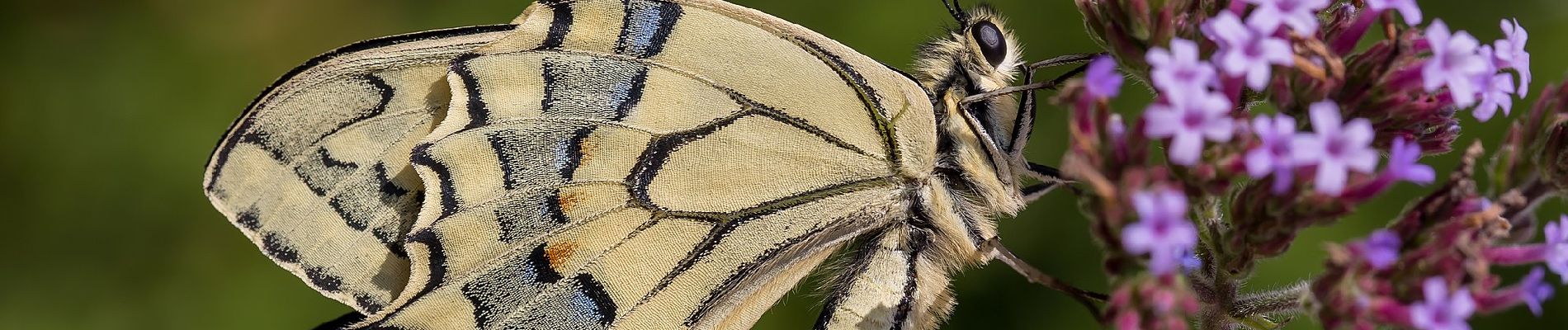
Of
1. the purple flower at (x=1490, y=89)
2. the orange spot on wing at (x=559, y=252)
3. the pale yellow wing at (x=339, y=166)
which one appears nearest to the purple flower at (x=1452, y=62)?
the purple flower at (x=1490, y=89)

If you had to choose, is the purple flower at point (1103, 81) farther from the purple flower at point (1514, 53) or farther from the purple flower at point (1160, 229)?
the purple flower at point (1514, 53)

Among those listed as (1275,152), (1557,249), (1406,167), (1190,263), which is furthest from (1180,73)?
(1557,249)

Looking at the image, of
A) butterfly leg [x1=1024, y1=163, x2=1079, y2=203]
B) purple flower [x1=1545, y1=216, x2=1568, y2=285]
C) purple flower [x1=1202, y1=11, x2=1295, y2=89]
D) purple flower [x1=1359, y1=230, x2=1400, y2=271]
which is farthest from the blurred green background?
purple flower [x1=1202, y1=11, x2=1295, y2=89]

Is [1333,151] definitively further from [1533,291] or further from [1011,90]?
[1011,90]

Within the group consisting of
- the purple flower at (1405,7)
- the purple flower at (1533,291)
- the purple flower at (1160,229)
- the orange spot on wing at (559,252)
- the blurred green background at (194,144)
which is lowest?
the blurred green background at (194,144)

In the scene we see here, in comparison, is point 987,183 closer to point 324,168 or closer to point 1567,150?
point 1567,150

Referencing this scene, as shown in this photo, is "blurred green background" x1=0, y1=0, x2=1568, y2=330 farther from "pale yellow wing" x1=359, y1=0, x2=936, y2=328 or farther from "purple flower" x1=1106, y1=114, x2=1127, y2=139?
"purple flower" x1=1106, y1=114, x2=1127, y2=139

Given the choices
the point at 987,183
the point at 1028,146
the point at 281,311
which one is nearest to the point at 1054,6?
the point at 1028,146
